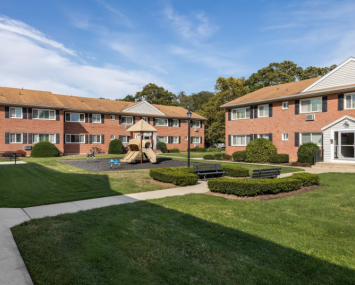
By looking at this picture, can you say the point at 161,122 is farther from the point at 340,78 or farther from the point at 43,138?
the point at 340,78

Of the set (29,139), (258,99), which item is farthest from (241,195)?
(29,139)

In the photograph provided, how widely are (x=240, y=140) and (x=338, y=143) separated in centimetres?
1032

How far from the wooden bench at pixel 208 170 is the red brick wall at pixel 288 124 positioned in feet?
43.2

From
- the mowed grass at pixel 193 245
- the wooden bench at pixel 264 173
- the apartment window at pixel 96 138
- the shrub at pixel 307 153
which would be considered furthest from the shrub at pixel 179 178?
the apartment window at pixel 96 138

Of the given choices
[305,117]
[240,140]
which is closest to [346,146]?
[305,117]

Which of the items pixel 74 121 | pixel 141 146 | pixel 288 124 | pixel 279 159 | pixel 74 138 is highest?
pixel 74 121

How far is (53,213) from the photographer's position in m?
6.68

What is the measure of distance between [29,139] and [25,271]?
95.4 ft

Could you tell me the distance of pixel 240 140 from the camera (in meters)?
28.6

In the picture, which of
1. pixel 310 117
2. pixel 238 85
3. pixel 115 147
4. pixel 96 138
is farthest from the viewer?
pixel 238 85

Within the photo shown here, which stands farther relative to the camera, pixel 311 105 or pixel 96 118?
pixel 96 118

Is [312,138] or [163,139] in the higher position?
[163,139]

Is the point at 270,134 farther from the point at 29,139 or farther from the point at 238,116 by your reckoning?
the point at 29,139

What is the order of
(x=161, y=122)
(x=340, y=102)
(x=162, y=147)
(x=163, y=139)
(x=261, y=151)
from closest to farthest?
(x=340, y=102), (x=261, y=151), (x=162, y=147), (x=161, y=122), (x=163, y=139)
